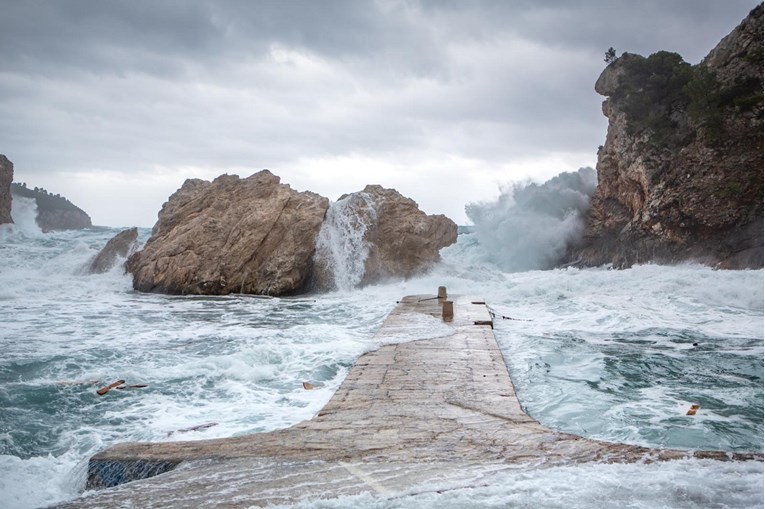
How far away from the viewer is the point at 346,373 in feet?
19.4

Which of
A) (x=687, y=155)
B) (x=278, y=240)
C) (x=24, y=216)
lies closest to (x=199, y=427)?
(x=278, y=240)

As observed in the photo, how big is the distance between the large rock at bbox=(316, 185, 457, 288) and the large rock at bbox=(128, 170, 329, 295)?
26.5 inches

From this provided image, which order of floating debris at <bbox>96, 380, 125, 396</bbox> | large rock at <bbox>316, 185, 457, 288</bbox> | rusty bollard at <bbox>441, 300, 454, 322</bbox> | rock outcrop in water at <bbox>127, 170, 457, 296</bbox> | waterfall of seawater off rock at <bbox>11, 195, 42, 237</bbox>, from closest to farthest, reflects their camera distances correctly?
1. floating debris at <bbox>96, 380, 125, 396</bbox>
2. rusty bollard at <bbox>441, 300, 454, 322</bbox>
3. rock outcrop in water at <bbox>127, 170, 457, 296</bbox>
4. large rock at <bbox>316, 185, 457, 288</bbox>
5. waterfall of seawater off rock at <bbox>11, 195, 42, 237</bbox>

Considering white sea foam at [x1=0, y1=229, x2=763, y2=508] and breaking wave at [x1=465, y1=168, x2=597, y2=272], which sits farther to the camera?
breaking wave at [x1=465, y1=168, x2=597, y2=272]

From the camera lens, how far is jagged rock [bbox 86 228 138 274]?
18.6 metres

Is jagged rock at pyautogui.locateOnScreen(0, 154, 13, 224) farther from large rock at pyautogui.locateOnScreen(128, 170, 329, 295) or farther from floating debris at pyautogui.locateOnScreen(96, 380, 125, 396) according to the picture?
floating debris at pyautogui.locateOnScreen(96, 380, 125, 396)

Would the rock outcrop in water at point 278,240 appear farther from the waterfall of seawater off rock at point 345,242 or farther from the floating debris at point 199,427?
the floating debris at point 199,427

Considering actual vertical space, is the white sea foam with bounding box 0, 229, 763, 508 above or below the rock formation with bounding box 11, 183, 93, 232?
below

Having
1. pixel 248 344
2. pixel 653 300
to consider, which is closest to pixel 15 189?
pixel 248 344

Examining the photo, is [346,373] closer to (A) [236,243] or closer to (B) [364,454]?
(B) [364,454]

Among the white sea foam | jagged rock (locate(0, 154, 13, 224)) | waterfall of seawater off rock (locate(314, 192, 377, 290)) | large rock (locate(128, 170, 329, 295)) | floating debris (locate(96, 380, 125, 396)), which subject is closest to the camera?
the white sea foam

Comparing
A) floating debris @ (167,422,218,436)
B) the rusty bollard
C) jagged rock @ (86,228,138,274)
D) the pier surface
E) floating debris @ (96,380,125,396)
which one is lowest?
floating debris @ (167,422,218,436)

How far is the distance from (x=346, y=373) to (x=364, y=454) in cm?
314

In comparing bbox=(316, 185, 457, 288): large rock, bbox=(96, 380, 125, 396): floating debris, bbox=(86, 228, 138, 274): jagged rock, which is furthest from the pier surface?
bbox=(86, 228, 138, 274): jagged rock
